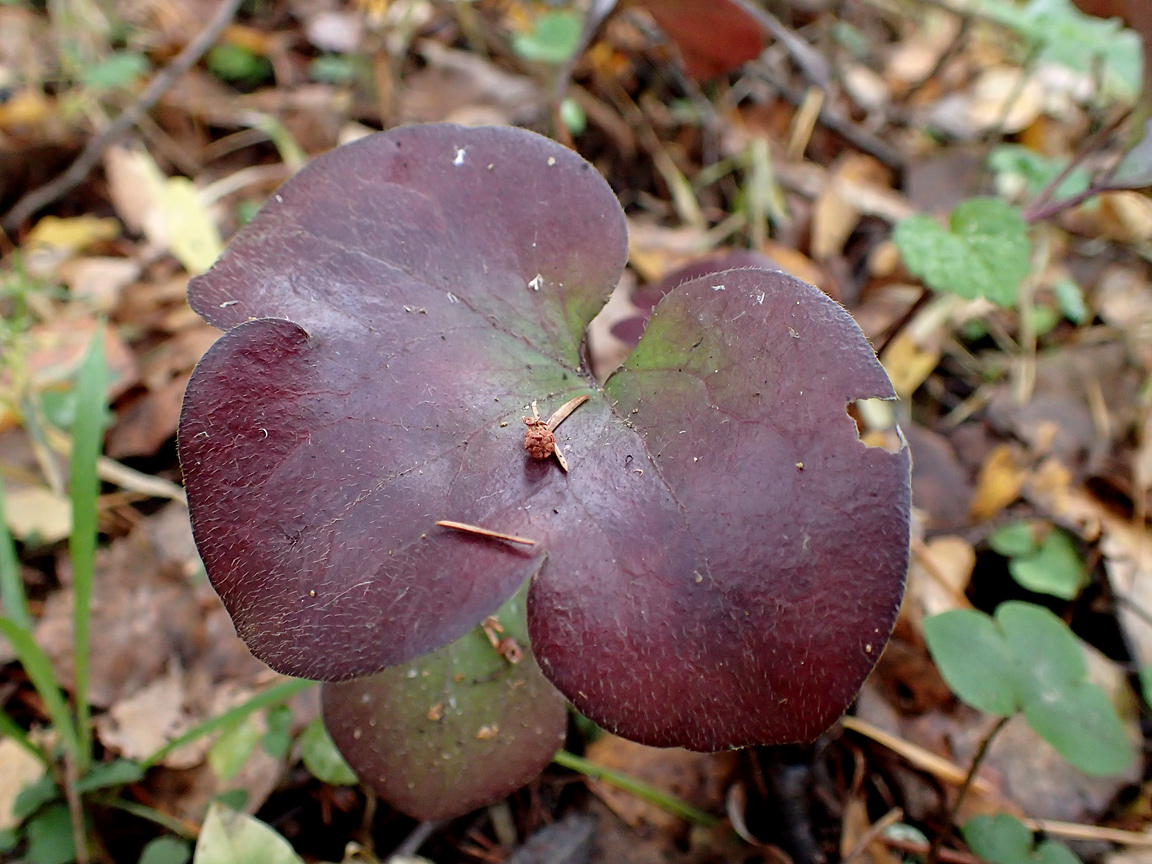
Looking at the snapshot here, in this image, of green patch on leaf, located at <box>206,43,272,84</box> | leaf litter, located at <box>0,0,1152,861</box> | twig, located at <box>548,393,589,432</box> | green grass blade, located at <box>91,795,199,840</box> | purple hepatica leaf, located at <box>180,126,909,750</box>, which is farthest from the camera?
green patch on leaf, located at <box>206,43,272,84</box>

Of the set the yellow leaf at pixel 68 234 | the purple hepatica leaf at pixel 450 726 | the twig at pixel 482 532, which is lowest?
the yellow leaf at pixel 68 234

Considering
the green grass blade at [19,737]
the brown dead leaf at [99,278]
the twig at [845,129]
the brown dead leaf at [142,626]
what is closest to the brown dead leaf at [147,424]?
the brown dead leaf at [142,626]

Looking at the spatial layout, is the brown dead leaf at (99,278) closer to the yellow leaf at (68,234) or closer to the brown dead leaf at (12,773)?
the yellow leaf at (68,234)

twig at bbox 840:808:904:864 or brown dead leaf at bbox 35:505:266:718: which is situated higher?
twig at bbox 840:808:904:864

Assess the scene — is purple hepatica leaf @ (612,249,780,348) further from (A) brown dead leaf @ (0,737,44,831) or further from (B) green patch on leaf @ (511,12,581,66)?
(A) brown dead leaf @ (0,737,44,831)

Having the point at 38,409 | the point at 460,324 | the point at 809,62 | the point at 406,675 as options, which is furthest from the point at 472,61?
the point at 406,675

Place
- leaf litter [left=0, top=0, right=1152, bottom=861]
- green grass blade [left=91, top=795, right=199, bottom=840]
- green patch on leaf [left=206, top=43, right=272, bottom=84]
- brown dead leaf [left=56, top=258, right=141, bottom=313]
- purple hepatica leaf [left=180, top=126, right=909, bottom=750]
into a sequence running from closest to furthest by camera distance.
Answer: purple hepatica leaf [left=180, top=126, right=909, bottom=750]
green grass blade [left=91, top=795, right=199, bottom=840]
leaf litter [left=0, top=0, right=1152, bottom=861]
brown dead leaf [left=56, top=258, right=141, bottom=313]
green patch on leaf [left=206, top=43, right=272, bottom=84]

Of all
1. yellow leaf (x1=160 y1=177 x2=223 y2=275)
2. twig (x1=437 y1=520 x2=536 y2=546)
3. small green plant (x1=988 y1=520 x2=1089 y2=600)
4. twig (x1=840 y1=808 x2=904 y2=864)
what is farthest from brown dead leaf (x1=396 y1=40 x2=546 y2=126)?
twig (x1=840 y1=808 x2=904 y2=864)

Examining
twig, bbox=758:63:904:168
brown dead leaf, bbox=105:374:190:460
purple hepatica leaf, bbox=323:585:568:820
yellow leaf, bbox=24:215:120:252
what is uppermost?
twig, bbox=758:63:904:168
